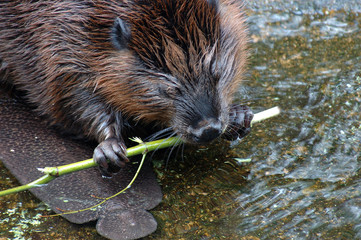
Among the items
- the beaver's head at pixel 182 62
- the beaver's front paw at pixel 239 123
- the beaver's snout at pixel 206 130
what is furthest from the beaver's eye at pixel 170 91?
the beaver's front paw at pixel 239 123

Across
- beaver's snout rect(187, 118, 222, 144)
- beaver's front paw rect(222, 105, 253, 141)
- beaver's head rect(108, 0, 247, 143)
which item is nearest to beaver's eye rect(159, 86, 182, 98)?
beaver's head rect(108, 0, 247, 143)

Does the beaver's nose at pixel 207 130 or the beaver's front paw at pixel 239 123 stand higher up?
the beaver's nose at pixel 207 130

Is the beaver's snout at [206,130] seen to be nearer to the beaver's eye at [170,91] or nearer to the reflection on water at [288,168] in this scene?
the beaver's eye at [170,91]

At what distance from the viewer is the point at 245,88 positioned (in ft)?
12.8

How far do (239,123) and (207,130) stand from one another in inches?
21.0

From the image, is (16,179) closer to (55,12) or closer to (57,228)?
(57,228)

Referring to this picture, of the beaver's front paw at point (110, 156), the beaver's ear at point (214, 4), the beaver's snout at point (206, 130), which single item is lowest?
the beaver's front paw at point (110, 156)

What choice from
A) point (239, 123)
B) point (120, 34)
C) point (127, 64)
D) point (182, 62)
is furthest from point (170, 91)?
point (239, 123)

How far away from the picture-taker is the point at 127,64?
3.02 meters

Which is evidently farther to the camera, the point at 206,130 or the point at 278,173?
the point at 278,173

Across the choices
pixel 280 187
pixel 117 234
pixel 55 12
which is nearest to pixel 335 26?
pixel 280 187

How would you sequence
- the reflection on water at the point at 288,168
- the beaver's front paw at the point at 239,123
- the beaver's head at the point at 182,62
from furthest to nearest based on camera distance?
the beaver's front paw at the point at 239,123
the beaver's head at the point at 182,62
the reflection on water at the point at 288,168

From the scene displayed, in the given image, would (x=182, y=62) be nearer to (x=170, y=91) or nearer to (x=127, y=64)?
(x=170, y=91)

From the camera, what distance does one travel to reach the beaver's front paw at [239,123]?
3.24m
